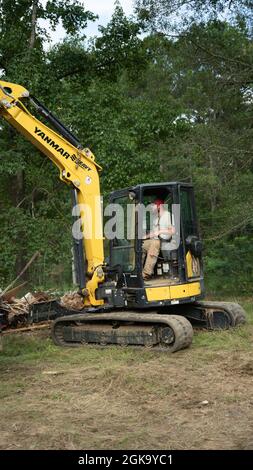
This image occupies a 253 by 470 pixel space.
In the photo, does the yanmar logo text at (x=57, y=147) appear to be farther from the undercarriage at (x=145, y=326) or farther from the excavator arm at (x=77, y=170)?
the undercarriage at (x=145, y=326)

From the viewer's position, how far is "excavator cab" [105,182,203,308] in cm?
834

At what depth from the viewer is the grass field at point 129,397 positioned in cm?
446

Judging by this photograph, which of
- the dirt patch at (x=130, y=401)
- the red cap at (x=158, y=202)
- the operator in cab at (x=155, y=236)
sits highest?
the red cap at (x=158, y=202)

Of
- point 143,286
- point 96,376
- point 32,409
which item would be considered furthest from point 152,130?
point 32,409

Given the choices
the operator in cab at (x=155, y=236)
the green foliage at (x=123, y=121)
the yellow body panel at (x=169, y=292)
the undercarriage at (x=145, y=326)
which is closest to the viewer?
the undercarriage at (x=145, y=326)

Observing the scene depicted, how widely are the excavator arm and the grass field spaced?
1321 mm

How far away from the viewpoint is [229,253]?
626 inches

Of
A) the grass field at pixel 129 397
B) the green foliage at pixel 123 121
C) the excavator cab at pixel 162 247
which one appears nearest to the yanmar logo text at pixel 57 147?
the excavator cab at pixel 162 247

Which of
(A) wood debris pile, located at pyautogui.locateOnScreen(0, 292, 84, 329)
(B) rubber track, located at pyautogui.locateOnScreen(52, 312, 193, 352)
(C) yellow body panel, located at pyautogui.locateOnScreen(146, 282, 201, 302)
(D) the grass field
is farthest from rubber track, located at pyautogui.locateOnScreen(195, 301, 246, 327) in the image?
(A) wood debris pile, located at pyautogui.locateOnScreen(0, 292, 84, 329)

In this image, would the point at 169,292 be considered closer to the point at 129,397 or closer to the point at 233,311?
the point at 233,311

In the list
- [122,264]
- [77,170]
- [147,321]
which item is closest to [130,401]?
[147,321]

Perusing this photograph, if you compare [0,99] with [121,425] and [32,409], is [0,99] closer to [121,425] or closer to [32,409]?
[32,409]

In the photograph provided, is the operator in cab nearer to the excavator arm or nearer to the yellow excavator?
the yellow excavator

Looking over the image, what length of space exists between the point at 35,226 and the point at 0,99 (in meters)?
4.62
